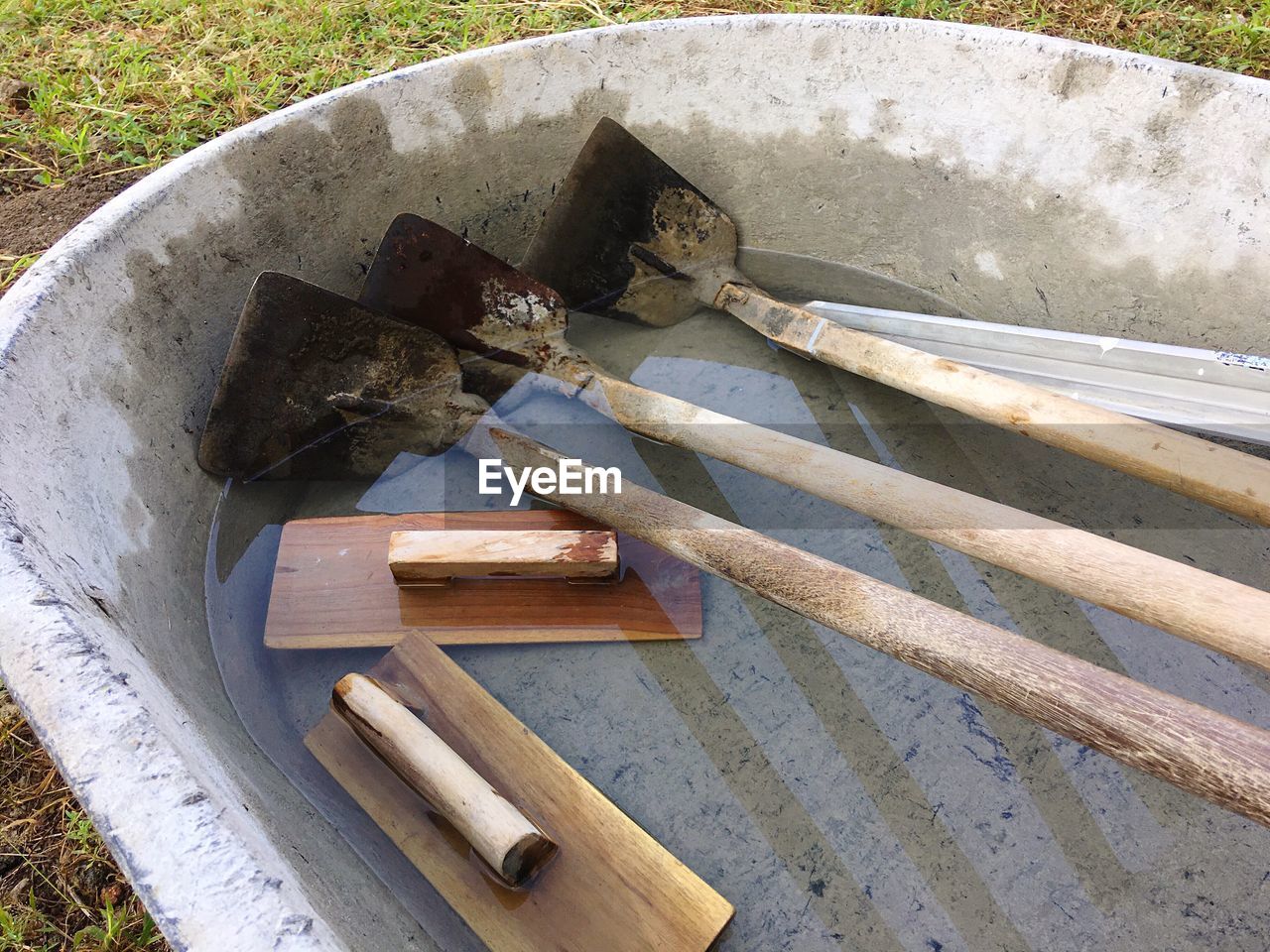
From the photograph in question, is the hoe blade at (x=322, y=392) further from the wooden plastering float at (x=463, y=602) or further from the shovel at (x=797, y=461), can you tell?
the wooden plastering float at (x=463, y=602)

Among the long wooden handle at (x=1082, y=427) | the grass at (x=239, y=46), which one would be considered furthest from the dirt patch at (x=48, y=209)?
the long wooden handle at (x=1082, y=427)

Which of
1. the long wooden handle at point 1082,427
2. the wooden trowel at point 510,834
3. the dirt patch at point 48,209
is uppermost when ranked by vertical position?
the dirt patch at point 48,209

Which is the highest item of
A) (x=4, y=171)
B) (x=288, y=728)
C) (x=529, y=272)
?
(x=4, y=171)

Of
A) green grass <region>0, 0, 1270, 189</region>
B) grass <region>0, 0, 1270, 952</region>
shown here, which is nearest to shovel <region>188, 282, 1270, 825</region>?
grass <region>0, 0, 1270, 952</region>

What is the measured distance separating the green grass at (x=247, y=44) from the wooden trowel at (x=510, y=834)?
199 cm

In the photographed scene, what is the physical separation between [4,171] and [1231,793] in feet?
10.2

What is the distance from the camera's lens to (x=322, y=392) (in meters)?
1.68

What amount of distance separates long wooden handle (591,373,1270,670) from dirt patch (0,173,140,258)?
1705mm

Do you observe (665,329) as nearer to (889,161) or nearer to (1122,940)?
(889,161)

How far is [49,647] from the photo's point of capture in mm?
889

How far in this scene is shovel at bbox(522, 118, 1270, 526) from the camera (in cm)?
139

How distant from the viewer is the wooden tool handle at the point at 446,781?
1.13m

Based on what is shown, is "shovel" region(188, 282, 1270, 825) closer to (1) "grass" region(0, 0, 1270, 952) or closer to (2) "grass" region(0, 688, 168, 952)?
(2) "grass" region(0, 688, 168, 952)

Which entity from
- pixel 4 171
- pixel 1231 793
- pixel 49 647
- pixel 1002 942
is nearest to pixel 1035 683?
pixel 1231 793
